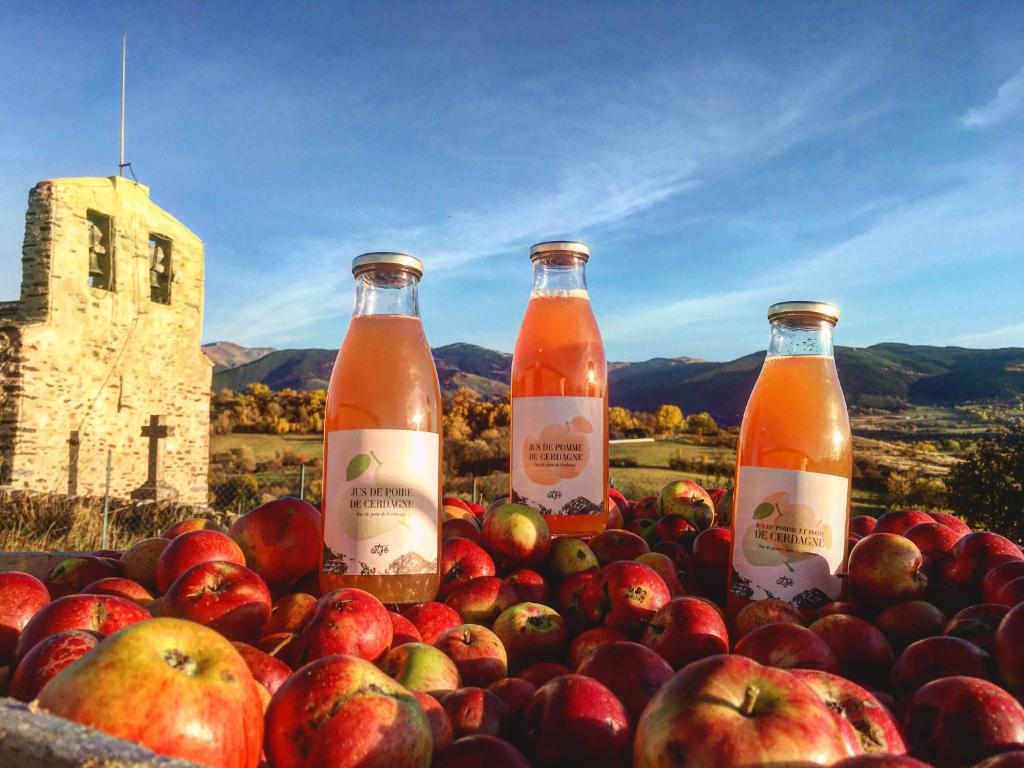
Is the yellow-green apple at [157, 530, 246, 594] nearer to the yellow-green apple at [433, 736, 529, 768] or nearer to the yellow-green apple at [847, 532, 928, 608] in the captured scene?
the yellow-green apple at [433, 736, 529, 768]

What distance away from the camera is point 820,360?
2.08 metres

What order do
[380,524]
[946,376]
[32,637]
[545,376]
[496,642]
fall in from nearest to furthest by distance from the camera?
[32,637] → [496,642] → [380,524] → [545,376] → [946,376]

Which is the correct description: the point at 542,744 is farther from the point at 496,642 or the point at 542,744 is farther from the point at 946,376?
the point at 946,376

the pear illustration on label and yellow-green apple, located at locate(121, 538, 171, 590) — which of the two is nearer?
the pear illustration on label

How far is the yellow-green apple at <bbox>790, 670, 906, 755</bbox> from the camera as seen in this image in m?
1.15

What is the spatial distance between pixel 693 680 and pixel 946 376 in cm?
3623

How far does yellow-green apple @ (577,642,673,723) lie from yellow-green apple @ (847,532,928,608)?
2.58ft

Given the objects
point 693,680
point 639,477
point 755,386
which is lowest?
point 639,477

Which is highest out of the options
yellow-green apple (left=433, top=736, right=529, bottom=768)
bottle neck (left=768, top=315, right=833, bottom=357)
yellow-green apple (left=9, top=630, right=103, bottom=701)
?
bottle neck (left=768, top=315, right=833, bottom=357)

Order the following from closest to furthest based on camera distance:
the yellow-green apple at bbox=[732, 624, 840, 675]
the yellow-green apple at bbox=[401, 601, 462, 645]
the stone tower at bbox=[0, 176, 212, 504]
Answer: the yellow-green apple at bbox=[732, 624, 840, 675]
the yellow-green apple at bbox=[401, 601, 462, 645]
the stone tower at bbox=[0, 176, 212, 504]

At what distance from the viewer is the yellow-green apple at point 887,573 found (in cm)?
190

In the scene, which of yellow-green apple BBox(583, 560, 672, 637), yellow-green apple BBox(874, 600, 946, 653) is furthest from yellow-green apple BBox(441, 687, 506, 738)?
yellow-green apple BBox(874, 600, 946, 653)

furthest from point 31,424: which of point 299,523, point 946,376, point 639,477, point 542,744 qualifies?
point 946,376

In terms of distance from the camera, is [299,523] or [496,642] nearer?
[496,642]
